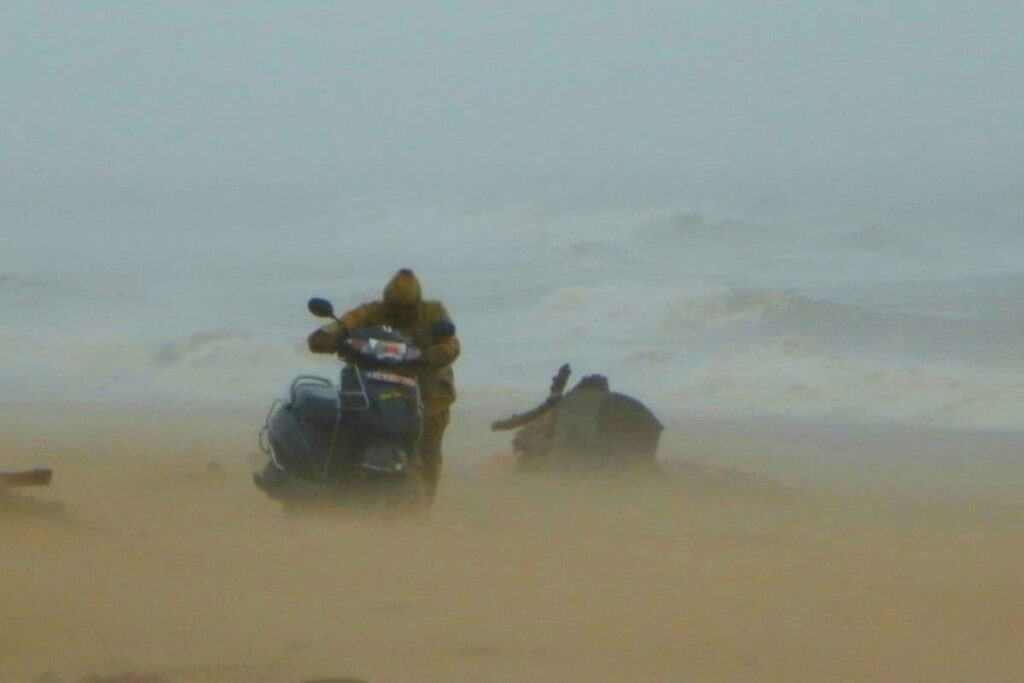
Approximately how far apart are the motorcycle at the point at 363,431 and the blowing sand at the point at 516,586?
0.51ft

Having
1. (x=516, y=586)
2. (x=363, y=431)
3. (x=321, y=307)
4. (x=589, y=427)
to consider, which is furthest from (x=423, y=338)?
(x=589, y=427)

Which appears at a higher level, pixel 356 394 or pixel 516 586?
pixel 356 394

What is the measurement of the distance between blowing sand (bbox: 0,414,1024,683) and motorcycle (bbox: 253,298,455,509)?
0.16m

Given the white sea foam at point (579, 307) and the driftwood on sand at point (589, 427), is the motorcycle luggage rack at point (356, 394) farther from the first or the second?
the white sea foam at point (579, 307)

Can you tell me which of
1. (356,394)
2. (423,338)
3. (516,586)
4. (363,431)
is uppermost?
(423,338)

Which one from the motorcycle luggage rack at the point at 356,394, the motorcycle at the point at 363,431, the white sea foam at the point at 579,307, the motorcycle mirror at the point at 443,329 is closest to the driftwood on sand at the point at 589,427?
the motorcycle mirror at the point at 443,329

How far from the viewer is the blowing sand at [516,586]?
19.5 ft

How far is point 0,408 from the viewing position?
2133 centimetres

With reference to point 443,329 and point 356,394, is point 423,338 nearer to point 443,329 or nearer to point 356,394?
point 443,329

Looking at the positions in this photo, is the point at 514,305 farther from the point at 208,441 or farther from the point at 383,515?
the point at 383,515

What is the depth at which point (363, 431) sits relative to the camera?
8.79 metres

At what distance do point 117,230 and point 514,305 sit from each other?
3046 cm

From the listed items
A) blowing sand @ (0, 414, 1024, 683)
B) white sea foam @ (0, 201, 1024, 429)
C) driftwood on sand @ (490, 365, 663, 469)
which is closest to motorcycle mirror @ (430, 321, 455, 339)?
blowing sand @ (0, 414, 1024, 683)

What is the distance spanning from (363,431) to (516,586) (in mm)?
1606
